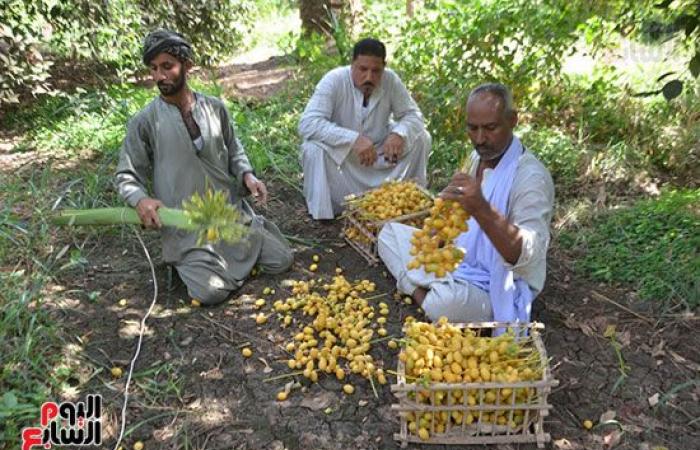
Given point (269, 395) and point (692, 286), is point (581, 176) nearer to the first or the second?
point (692, 286)

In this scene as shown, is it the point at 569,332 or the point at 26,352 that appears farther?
the point at 569,332

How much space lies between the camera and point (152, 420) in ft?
9.10

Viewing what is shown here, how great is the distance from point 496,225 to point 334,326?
122 centimetres

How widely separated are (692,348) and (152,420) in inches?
118

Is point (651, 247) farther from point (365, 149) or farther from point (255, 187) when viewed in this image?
point (255, 187)

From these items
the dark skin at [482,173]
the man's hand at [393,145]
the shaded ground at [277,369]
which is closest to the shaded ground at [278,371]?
the shaded ground at [277,369]

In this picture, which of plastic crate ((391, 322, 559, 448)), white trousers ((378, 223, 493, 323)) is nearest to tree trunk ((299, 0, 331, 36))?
white trousers ((378, 223, 493, 323))

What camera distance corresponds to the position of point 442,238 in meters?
2.84

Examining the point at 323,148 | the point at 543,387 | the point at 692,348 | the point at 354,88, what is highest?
the point at 354,88

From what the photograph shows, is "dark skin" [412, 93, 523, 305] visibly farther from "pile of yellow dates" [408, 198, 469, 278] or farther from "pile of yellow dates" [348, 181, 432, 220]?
"pile of yellow dates" [348, 181, 432, 220]

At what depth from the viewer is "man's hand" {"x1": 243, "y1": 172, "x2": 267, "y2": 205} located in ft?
12.4

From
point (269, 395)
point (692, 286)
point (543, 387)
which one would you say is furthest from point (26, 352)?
point (692, 286)

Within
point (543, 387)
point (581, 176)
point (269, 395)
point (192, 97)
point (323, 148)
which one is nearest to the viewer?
point (543, 387)

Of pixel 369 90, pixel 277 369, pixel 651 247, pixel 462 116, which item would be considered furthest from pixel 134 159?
pixel 651 247
